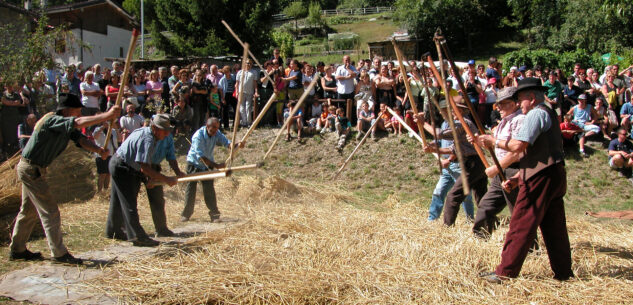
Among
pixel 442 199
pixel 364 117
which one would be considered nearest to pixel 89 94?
pixel 364 117

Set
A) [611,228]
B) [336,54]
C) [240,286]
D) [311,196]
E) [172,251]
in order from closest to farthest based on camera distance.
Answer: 1. [240,286]
2. [172,251]
3. [611,228]
4. [311,196]
5. [336,54]

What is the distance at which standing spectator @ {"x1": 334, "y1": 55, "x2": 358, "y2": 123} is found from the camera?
13.2 m

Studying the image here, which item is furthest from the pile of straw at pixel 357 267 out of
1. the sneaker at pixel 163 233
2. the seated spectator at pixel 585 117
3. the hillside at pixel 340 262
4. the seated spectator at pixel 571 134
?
the seated spectator at pixel 585 117

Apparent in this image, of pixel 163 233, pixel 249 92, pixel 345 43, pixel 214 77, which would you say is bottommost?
pixel 163 233

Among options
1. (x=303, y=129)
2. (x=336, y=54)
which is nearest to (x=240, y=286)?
(x=303, y=129)

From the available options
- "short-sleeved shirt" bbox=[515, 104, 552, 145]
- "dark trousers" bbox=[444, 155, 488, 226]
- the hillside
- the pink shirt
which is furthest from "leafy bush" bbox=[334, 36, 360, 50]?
"short-sleeved shirt" bbox=[515, 104, 552, 145]

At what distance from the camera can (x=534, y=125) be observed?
15.1 feet

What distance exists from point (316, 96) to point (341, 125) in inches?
46.9

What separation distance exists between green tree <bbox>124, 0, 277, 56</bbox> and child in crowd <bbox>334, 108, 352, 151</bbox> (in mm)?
16200

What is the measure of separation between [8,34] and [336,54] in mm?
31707

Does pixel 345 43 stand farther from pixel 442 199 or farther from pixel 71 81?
pixel 442 199

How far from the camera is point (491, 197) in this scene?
5914 millimetres

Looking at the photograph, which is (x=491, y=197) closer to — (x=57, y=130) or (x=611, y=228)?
(x=611, y=228)

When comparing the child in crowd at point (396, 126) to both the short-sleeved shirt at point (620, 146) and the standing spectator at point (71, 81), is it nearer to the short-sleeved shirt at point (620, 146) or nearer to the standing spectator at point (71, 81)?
the short-sleeved shirt at point (620, 146)
